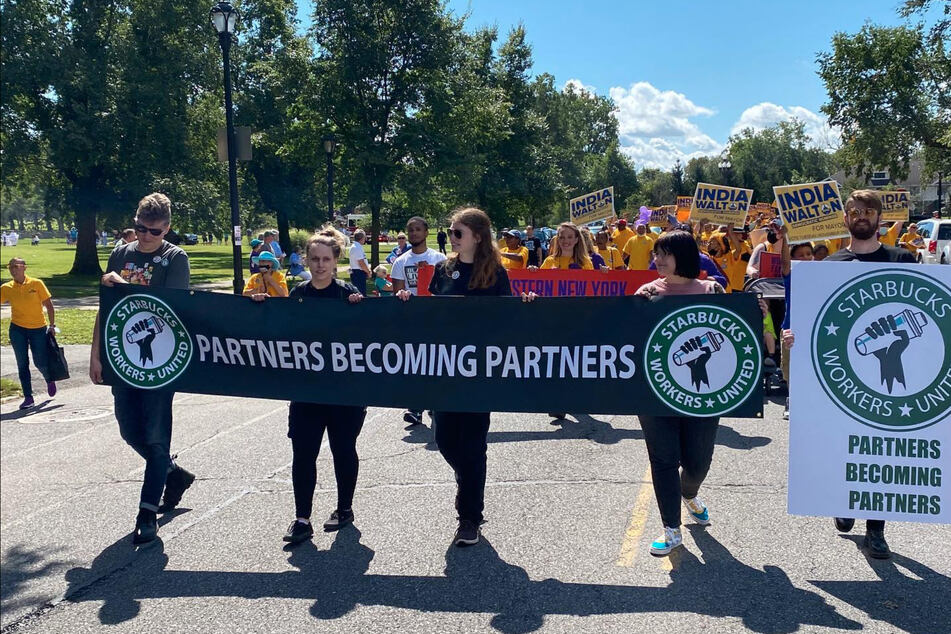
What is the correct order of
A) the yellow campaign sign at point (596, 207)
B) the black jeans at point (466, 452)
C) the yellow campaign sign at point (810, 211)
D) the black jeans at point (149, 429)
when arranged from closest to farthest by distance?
the black jeans at point (466, 452), the black jeans at point (149, 429), the yellow campaign sign at point (810, 211), the yellow campaign sign at point (596, 207)

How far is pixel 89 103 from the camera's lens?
102 feet

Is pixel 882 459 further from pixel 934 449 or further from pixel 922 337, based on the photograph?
pixel 922 337

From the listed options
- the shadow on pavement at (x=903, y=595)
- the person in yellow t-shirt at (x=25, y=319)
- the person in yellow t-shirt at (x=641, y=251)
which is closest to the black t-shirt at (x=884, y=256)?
the shadow on pavement at (x=903, y=595)

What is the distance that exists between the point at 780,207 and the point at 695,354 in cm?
565

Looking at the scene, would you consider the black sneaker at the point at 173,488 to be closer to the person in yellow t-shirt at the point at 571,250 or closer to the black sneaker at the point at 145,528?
the black sneaker at the point at 145,528

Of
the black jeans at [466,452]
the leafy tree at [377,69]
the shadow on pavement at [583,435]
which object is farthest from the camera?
the leafy tree at [377,69]

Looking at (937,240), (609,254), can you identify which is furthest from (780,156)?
(609,254)

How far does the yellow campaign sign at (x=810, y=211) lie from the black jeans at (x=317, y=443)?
6.34 metres

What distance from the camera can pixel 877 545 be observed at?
14.0 ft

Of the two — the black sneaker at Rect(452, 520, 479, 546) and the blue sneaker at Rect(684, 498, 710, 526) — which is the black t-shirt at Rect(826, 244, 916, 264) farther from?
the black sneaker at Rect(452, 520, 479, 546)

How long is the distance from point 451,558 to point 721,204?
10.8 metres

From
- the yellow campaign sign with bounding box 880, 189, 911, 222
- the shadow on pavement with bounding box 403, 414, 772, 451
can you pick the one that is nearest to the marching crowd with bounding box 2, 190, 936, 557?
the shadow on pavement with bounding box 403, 414, 772, 451

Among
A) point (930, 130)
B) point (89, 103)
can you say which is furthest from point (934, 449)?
point (930, 130)

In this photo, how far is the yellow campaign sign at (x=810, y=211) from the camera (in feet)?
30.0
